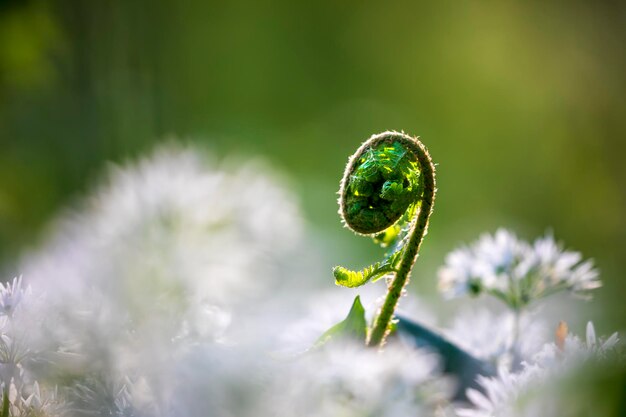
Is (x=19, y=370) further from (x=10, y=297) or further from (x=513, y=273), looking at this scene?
(x=513, y=273)

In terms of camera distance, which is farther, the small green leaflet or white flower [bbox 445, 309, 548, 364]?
white flower [bbox 445, 309, 548, 364]

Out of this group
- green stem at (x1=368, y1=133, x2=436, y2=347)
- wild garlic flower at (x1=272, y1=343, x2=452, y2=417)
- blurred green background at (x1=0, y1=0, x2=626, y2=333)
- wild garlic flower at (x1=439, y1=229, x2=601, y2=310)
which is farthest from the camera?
blurred green background at (x1=0, y1=0, x2=626, y2=333)

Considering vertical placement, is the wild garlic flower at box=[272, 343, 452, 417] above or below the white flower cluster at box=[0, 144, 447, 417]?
below

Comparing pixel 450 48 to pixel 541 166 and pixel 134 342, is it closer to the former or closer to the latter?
pixel 541 166

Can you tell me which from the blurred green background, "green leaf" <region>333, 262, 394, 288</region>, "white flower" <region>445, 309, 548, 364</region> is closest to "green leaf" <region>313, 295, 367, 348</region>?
"green leaf" <region>333, 262, 394, 288</region>

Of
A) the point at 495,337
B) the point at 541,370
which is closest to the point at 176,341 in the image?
the point at 541,370

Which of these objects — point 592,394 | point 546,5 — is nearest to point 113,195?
point 592,394

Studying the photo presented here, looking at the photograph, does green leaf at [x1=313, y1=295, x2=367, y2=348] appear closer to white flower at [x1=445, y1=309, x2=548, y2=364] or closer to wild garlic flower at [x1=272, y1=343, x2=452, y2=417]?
wild garlic flower at [x1=272, y1=343, x2=452, y2=417]
